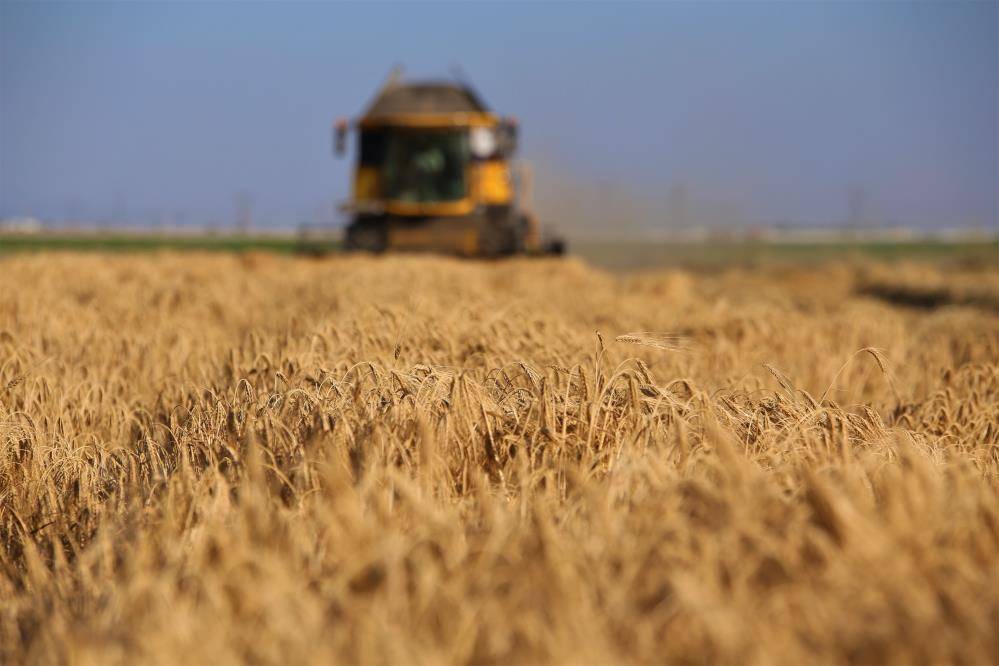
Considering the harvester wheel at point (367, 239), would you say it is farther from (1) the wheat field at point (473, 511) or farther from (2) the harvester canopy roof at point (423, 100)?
(1) the wheat field at point (473, 511)

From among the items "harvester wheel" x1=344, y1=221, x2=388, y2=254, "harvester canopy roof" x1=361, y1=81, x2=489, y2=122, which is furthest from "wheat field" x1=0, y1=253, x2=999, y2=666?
"harvester canopy roof" x1=361, y1=81, x2=489, y2=122

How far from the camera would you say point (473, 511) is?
128 inches

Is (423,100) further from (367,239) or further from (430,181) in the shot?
(367,239)

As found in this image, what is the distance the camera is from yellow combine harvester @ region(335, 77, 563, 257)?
2064 cm

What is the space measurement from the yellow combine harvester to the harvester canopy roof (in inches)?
1.0

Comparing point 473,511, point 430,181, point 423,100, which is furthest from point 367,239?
point 473,511

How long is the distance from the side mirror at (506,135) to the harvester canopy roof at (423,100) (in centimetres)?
109

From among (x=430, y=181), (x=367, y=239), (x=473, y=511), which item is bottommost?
(x=473, y=511)

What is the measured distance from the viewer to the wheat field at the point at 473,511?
7.29 ft

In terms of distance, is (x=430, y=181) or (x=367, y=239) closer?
(x=367, y=239)

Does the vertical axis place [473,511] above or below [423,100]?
below

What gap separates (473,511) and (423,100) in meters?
19.1

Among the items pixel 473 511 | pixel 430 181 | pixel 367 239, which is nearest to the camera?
pixel 473 511

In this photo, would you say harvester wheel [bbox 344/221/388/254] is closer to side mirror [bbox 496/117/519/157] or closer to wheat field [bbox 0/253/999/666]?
side mirror [bbox 496/117/519/157]
